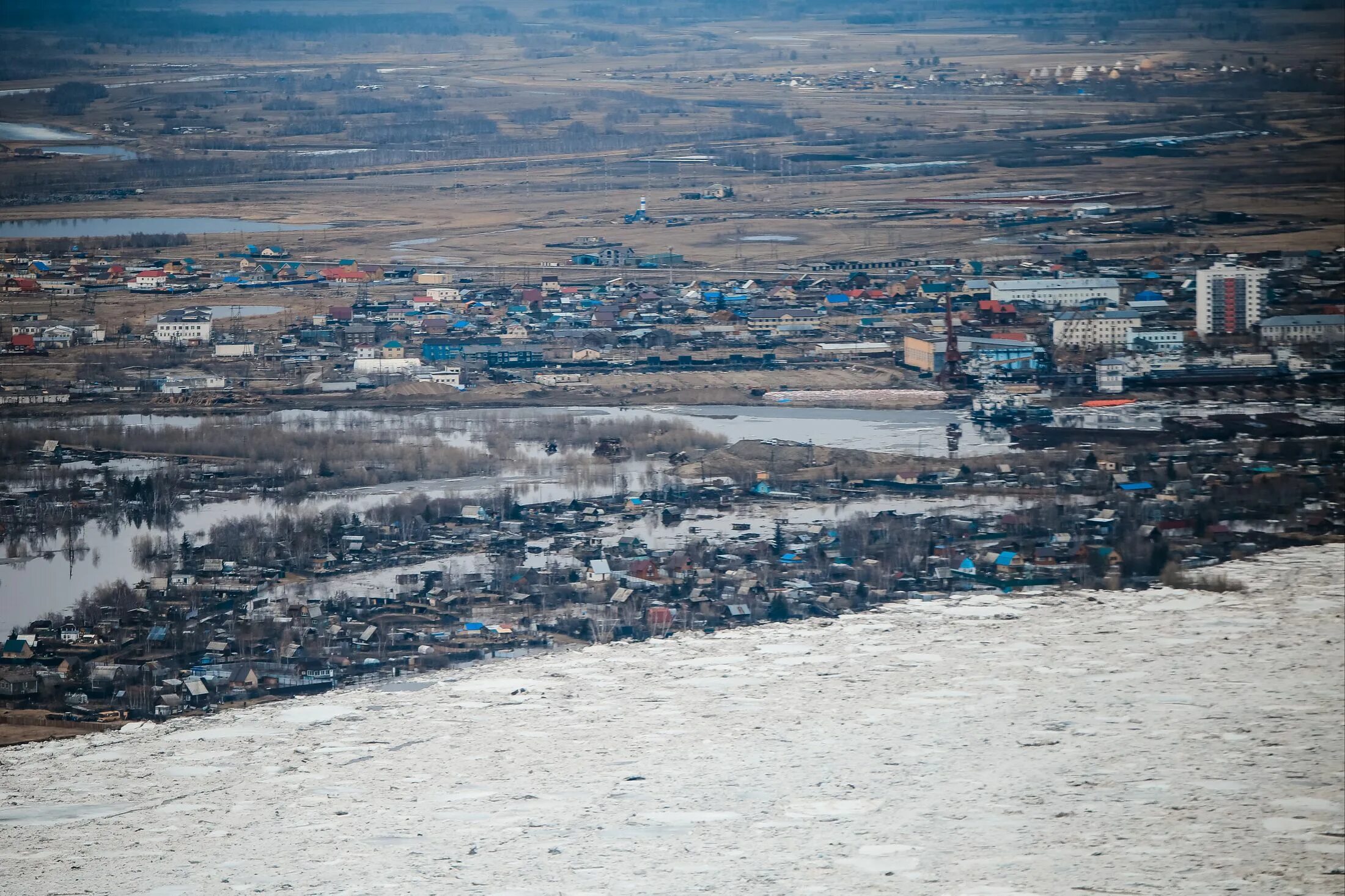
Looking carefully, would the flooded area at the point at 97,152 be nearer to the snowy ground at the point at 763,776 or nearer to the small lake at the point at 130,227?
the small lake at the point at 130,227

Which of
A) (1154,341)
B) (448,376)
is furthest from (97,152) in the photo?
(1154,341)

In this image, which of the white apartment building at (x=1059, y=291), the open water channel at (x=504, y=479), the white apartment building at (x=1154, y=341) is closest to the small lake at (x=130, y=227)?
the open water channel at (x=504, y=479)

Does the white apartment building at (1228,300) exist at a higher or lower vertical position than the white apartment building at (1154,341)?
higher

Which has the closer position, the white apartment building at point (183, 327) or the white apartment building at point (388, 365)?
the white apartment building at point (183, 327)

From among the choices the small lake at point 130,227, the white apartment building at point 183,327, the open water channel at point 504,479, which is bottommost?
the open water channel at point 504,479

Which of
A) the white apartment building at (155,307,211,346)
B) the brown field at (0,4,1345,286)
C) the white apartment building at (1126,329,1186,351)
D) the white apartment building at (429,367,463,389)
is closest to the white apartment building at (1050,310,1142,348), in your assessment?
the white apartment building at (1126,329,1186,351)

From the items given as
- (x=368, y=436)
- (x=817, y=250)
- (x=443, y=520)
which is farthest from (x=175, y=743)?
(x=817, y=250)

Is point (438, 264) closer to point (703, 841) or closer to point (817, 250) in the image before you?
point (817, 250)
